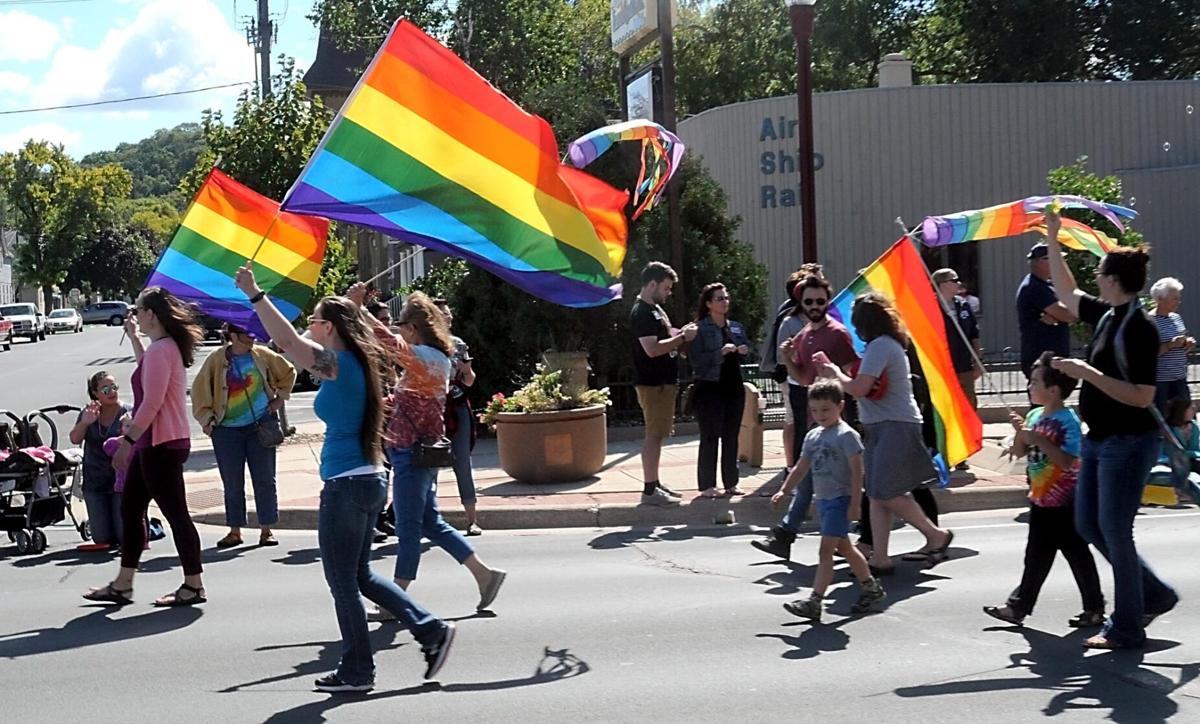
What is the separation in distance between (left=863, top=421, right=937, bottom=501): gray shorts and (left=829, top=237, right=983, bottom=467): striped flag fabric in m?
1.09

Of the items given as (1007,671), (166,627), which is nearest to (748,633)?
(1007,671)

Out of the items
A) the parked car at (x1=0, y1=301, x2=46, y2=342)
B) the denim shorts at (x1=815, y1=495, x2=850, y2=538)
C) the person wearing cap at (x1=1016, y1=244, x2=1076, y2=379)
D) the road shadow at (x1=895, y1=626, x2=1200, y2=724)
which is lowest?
the road shadow at (x1=895, y1=626, x2=1200, y2=724)

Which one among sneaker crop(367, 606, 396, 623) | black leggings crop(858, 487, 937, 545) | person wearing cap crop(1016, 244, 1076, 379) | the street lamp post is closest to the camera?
sneaker crop(367, 606, 396, 623)

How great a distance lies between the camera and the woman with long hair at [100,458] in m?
9.77

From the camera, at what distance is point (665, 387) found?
35.2 ft

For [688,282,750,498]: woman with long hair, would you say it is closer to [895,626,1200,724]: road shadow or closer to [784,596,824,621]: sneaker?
[784,596,824,621]: sneaker

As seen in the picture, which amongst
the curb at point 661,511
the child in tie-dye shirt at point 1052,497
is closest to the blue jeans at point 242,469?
the curb at point 661,511

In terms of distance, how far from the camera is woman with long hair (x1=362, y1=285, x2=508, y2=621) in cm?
707

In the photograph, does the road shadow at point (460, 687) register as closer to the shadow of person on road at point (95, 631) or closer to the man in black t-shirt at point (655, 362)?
the shadow of person on road at point (95, 631)

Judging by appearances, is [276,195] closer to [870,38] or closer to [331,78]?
[870,38]

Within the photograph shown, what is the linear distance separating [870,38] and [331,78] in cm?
2802

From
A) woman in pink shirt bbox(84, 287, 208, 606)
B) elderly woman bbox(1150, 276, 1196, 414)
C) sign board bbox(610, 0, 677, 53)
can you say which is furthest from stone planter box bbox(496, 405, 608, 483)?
sign board bbox(610, 0, 677, 53)

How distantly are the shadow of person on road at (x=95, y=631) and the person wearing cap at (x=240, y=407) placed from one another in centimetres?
200

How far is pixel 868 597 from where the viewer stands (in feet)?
23.9
